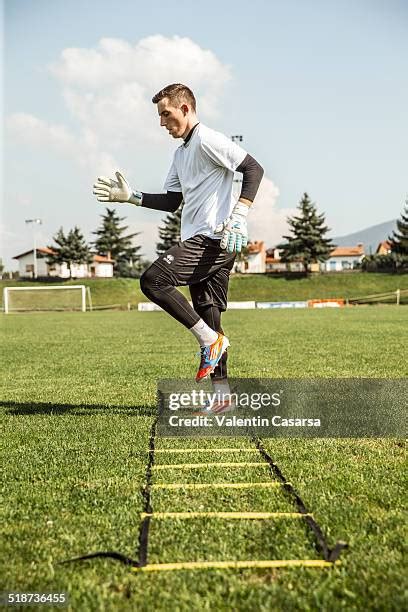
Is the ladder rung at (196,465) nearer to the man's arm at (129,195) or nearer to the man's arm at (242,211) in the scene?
the man's arm at (242,211)

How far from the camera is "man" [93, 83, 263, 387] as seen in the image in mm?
5301

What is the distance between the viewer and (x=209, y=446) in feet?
14.6

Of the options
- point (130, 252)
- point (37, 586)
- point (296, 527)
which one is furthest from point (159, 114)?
point (130, 252)

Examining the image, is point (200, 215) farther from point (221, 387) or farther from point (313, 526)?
point (313, 526)

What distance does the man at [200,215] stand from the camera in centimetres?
530

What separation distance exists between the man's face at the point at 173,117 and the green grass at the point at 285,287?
56245 mm

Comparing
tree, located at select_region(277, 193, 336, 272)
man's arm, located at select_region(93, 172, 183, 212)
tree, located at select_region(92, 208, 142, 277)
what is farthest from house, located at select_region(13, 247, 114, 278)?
man's arm, located at select_region(93, 172, 183, 212)

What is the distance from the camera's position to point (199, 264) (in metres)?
5.41

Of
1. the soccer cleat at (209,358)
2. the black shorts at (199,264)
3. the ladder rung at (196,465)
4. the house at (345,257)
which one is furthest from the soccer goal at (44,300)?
the house at (345,257)

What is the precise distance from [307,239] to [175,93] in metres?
69.6

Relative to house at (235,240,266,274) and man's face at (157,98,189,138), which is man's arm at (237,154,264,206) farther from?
house at (235,240,266,274)

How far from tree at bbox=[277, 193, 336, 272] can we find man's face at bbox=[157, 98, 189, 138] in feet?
227

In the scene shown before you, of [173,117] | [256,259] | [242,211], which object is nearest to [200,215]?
[242,211]

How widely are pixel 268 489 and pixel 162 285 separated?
2319mm
